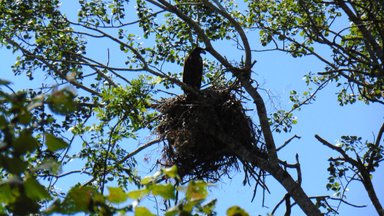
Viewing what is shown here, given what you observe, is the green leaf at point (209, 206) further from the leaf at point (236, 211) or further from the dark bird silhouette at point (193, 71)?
the dark bird silhouette at point (193, 71)

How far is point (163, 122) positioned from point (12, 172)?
5.67m

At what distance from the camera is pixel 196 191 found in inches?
99.5

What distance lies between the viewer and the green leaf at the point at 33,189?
242 cm

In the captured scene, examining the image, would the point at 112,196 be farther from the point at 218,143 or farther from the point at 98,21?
the point at 98,21

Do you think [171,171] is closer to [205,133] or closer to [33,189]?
[33,189]

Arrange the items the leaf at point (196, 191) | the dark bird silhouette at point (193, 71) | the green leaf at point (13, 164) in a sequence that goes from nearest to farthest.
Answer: the green leaf at point (13, 164)
the leaf at point (196, 191)
the dark bird silhouette at point (193, 71)

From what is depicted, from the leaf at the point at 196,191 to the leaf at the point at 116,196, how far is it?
0.23 meters

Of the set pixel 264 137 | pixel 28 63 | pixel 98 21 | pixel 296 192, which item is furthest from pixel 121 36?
pixel 296 192

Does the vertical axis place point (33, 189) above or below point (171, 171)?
below

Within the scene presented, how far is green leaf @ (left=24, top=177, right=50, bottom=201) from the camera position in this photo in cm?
242

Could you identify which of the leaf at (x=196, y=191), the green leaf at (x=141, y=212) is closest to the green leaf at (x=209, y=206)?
the leaf at (x=196, y=191)

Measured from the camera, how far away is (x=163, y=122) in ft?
26.4

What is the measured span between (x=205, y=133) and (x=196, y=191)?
5271mm

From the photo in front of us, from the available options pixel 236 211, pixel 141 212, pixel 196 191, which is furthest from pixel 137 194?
pixel 236 211
